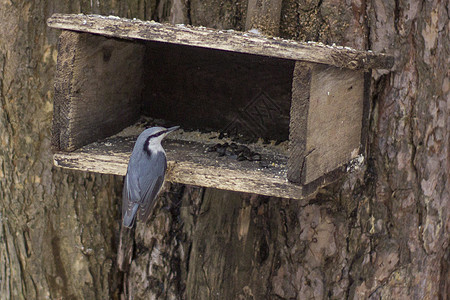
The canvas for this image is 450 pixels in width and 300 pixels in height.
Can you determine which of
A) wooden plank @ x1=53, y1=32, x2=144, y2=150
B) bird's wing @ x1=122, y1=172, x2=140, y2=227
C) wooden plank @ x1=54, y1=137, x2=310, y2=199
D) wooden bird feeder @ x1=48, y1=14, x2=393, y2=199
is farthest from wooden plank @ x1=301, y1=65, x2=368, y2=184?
wooden plank @ x1=53, y1=32, x2=144, y2=150

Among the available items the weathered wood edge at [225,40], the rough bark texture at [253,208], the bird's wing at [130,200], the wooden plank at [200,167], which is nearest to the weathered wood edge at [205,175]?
the wooden plank at [200,167]

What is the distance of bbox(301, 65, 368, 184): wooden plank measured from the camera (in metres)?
1.83

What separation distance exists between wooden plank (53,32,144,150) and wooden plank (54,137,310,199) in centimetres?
7

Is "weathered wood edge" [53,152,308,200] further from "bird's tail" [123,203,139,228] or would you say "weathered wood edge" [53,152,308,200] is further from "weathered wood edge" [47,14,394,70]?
"weathered wood edge" [47,14,394,70]

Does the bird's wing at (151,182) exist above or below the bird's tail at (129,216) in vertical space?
above

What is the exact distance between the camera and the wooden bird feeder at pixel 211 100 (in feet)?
5.98

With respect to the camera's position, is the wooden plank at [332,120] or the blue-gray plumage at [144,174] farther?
the blue-gray plumage at [144,174]

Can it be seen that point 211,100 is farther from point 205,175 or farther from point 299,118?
point 299,118

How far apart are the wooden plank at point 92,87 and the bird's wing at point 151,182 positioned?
0.28 m

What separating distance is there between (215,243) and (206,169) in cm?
72

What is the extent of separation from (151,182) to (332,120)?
68 cm

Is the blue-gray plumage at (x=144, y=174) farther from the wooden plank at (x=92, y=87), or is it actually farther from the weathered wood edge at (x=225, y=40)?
the weathered wood edge at (x=225, y=40)

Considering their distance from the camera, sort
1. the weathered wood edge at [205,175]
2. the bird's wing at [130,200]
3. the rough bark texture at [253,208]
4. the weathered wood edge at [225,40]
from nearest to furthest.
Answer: the weathered wood edge at [225,40], the weathered wood edge at [205,175], the bird's wing at [130,200], the rough bark texture at [253,208]

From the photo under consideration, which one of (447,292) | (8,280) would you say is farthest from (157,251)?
(447,292)
